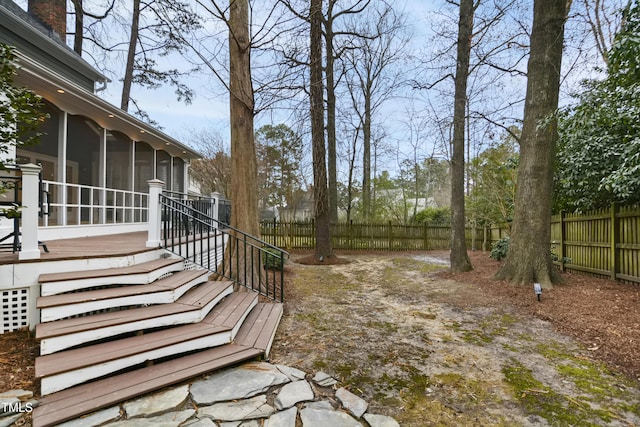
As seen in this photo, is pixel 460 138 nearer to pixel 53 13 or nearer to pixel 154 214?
pixel 154 214

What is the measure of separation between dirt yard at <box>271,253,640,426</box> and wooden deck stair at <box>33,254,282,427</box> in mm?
602

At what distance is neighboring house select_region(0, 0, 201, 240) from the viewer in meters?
5.49

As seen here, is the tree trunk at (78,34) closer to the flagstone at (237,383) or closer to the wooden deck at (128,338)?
the wooden deck at (128,338)

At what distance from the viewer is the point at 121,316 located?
285 cm

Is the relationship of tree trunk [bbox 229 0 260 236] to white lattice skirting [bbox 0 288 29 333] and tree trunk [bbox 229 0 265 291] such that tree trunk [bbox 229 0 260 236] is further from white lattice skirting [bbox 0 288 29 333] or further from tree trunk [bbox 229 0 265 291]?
white lattice skirting [bbox 0 288 29 333]

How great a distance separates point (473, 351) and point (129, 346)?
346 cm

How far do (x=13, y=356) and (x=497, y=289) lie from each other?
23.0 ft

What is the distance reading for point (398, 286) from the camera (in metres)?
6.51

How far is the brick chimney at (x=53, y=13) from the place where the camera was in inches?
362

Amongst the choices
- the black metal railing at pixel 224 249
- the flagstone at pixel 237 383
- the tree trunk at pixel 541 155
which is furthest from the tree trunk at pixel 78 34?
the tree trunk at pixel 541 155

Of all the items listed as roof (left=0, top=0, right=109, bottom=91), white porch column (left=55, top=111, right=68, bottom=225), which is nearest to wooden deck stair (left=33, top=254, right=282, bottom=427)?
white porch column (left=55, top=111, right=68, bottom=225)

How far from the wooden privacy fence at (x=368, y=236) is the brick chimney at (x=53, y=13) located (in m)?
9.58

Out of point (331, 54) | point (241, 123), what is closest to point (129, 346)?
point (241, 123)

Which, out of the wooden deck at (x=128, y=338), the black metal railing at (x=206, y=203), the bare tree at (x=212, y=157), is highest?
the bare tree at (x=212, y=157)
